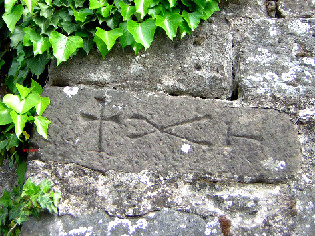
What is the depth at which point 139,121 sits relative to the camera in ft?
5.29

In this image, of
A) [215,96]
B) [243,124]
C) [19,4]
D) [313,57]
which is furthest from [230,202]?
[19,4]

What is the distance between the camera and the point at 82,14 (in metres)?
1.61

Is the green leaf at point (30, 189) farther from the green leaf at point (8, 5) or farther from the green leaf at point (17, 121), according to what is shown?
the green leaf at point (8, 5)

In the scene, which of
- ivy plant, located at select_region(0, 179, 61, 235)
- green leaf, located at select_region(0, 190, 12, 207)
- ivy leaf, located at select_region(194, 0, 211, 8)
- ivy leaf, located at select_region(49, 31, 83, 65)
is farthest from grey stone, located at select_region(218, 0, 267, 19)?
green leaf, located at select_region(0, 190, 12, 207)

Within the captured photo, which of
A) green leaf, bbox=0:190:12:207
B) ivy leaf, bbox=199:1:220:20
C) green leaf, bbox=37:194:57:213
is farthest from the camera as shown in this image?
ivy leaf, bbox=199:1:220:20

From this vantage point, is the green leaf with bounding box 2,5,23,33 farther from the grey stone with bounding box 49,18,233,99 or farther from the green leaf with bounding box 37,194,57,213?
the green leaf with bounding box 37,194,57,213

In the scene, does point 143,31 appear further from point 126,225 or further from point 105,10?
point 126,225

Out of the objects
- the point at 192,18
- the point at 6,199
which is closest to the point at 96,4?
the point at 192,18

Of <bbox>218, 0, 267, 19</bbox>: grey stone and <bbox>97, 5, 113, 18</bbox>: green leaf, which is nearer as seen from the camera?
<bbox>97, 5, 113, 18</bbox>: green leaf

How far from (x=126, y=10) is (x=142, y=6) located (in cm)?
8

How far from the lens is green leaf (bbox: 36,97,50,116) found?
156 centimetres

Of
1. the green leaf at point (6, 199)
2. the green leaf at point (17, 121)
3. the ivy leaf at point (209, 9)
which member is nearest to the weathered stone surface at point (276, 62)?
the ivy leaf at point (209, 9)

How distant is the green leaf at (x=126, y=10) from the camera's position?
1597 mm

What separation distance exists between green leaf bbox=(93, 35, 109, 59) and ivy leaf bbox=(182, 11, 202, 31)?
381 millimetres
